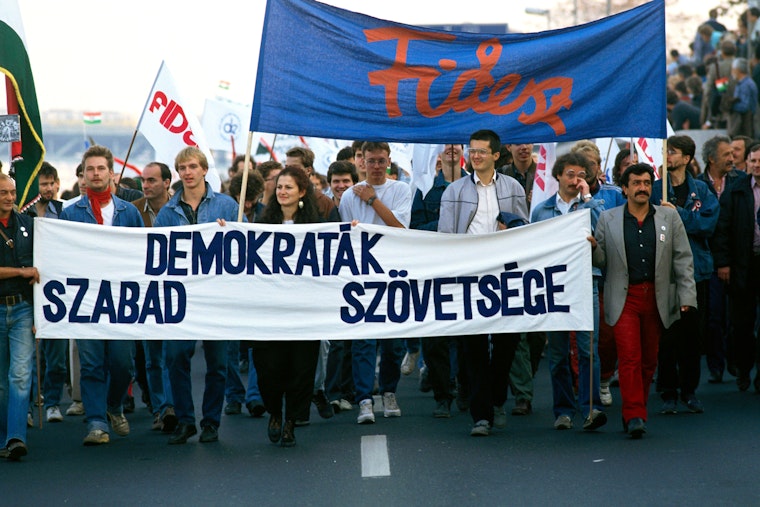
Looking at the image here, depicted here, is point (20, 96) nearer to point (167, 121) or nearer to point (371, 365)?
point (371, 365)

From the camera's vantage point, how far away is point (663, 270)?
9766 millimetres

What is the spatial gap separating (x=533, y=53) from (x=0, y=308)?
4.22 m

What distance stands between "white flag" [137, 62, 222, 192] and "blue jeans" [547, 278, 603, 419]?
5.80 metres

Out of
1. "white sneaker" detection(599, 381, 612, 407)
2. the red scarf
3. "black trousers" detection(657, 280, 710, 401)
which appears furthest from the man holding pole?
"black trousers" detection(657, 280, 710, 401)

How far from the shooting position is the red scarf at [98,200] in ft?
33.9

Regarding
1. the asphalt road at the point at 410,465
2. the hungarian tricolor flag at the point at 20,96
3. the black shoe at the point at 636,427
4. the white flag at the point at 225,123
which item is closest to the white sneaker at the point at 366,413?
the asphalt road at the point at 410,465

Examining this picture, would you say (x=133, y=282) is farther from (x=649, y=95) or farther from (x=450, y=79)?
(x=649, y=95)

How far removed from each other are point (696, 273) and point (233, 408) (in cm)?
406

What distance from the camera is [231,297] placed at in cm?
984

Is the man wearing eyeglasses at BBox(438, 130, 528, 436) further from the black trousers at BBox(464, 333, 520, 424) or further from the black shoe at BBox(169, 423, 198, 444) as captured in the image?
the black shoe at BBox(169, 423, 198, 444)

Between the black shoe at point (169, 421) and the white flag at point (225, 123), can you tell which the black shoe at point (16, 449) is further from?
the white flag at point (225, 123)

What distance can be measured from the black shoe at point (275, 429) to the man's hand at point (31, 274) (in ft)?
6.28

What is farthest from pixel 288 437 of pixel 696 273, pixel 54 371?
pixel 696 273

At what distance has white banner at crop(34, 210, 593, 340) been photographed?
9766 mm
